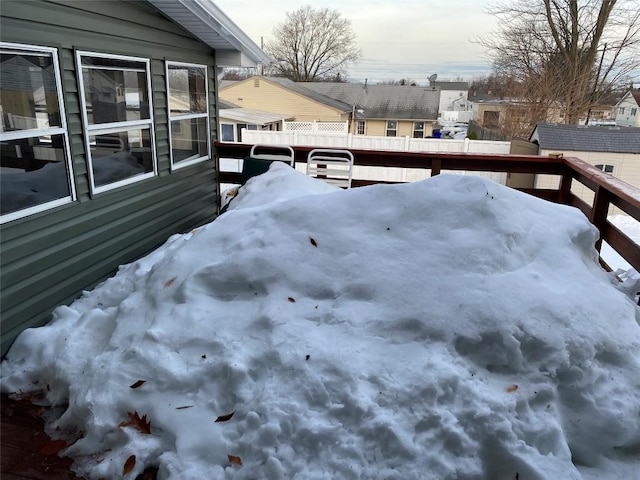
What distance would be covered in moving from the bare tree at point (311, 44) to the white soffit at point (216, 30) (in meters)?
28.2

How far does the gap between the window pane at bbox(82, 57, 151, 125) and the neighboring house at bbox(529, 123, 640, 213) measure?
30.7 ft

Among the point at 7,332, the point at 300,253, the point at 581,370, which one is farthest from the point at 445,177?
the point at 7,332

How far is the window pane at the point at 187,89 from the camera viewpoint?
4453 millimetres

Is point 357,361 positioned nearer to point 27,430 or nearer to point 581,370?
point 581,370

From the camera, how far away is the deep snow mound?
1.60 meters

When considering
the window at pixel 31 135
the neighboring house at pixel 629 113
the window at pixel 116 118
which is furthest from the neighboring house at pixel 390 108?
the window at pixel 31 135

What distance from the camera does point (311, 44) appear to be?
3266 centimetres

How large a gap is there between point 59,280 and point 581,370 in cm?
282

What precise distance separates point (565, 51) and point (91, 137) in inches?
654

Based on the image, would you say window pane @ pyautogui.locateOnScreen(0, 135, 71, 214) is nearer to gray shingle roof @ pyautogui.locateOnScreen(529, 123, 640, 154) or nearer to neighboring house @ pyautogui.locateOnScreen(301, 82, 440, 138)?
gray shingle roof @ pyautogui.locateOnScreen(529, 123, 640, 154)

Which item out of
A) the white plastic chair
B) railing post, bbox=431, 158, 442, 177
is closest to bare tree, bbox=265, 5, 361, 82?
the white plastic chair

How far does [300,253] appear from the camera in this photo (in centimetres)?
227

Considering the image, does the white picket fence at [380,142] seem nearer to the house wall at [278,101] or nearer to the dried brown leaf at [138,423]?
the house wall at [278,101]

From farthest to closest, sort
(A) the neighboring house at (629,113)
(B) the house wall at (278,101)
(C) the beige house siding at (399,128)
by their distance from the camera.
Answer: (A) the neighboring house at (629,113), (C) the beige house siding at (399,128), (B) the house wall at (278,101)
